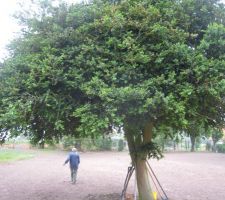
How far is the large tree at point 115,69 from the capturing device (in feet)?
26.7

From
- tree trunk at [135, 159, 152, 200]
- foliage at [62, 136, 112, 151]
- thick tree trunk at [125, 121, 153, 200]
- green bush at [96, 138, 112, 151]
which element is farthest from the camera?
green bush at [96, 138, 112, 151]

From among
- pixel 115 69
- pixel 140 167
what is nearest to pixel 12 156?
pixel 140 167

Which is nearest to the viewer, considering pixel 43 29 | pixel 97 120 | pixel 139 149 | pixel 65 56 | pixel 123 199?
pixel 97 120

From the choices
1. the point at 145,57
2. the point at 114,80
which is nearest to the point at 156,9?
the point at 145,57

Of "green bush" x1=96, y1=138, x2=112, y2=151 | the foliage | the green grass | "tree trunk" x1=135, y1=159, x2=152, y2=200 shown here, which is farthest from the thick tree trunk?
"green bush" x1=96, y1=138, x2=112, y2=151

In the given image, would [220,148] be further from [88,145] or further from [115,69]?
[115,69]

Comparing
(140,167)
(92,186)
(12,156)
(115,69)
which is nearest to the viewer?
(115,69)

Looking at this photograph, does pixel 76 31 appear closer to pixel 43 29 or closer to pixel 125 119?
pixel 43 29

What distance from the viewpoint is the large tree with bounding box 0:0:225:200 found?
8.15 m

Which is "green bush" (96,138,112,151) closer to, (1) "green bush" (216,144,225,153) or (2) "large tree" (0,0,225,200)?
(1) "green bush" (216,144,225,153)

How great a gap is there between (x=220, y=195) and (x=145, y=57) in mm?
8671

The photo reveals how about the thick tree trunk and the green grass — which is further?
the green grass

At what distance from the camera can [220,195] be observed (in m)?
14.8

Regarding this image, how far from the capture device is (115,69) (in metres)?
8.34
